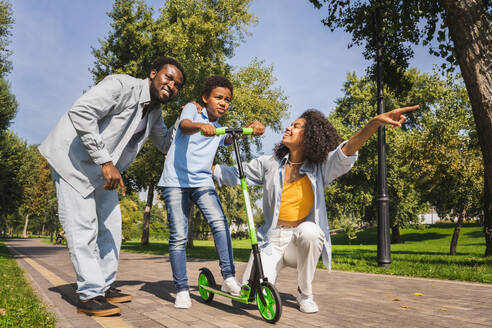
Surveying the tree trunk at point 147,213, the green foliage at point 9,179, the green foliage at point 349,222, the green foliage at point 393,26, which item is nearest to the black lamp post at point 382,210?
the green foliage at point 393,26

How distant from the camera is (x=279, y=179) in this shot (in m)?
3.78

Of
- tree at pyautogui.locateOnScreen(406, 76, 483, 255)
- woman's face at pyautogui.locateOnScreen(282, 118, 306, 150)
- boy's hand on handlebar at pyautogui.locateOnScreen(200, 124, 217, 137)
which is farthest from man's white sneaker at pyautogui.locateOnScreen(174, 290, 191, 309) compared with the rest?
tree at pyautogui.locateOnScreen(406, 76, 483, 255)

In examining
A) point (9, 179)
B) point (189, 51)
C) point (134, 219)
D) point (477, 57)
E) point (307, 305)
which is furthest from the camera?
point (134, 219)

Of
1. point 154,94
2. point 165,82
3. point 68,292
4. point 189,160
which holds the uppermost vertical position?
point 165,82

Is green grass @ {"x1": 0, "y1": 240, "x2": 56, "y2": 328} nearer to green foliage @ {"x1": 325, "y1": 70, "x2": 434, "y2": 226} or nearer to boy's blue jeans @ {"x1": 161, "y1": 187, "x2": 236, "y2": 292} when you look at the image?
boy's blue jeans @ {"x1": 161, "y1": 187, "x2": 236, "y2": 292}

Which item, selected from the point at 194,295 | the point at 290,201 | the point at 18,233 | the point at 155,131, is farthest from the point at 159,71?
the point at 18,233

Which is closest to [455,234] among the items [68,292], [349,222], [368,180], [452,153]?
[452,153]

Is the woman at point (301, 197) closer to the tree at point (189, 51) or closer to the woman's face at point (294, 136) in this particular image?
the woman's face at point (294, 136)

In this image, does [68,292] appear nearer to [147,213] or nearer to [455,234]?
[455,234]

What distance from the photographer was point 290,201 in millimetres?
3773

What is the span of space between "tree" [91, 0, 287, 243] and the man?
10638 millimetres

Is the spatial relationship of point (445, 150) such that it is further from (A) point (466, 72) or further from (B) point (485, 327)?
(B) point (485, 327)

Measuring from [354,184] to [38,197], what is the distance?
35.5m

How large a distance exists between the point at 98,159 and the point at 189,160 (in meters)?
0.92
